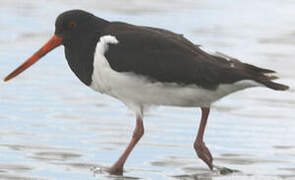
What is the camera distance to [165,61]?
9.40 m

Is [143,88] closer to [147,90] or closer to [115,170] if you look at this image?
[147,90]

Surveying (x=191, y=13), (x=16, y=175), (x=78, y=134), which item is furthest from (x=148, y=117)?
(x=191, y=13)

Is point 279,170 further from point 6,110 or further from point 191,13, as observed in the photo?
point 191,13

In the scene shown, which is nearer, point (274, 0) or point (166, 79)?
point (166, 79)

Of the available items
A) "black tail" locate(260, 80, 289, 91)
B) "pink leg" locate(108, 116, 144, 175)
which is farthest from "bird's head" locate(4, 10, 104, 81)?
"black tail" locate(260, 80, 289, 91)

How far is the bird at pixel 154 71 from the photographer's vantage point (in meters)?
9.30

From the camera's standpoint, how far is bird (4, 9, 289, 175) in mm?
9297

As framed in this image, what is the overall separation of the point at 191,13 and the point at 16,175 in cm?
1030

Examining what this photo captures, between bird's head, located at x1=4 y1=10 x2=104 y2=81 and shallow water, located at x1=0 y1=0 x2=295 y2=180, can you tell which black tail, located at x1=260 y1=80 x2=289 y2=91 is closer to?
shallow water, located at x1=0 y1=0 x2=295 y2=180

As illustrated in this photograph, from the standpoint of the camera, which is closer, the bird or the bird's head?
the bird

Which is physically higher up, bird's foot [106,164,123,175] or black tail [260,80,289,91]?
black tail [260,80,289,91]

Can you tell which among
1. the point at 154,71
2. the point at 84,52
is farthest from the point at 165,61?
the point at 84,52

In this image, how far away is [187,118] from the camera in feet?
37.4

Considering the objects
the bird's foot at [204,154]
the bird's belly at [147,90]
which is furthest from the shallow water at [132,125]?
the bird's belly at [147,90]
